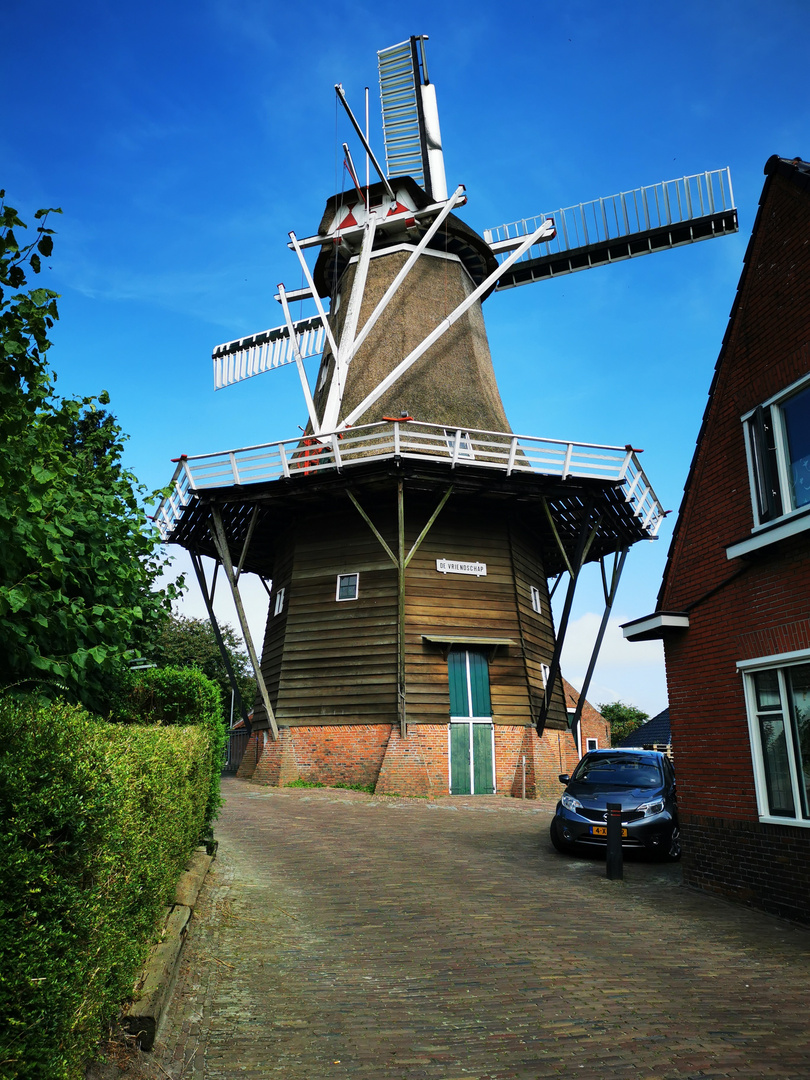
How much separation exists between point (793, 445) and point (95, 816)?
8079mm

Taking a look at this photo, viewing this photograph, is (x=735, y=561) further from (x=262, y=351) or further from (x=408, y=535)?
(x=262, y=351)

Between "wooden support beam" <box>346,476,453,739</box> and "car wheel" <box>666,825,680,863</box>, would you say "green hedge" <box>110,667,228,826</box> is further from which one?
"wooden support beam" <box>346,476,453,739</box>

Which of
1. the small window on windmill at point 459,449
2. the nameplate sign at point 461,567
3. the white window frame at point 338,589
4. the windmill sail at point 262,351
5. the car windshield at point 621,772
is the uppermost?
the windmill sail at point 262,351

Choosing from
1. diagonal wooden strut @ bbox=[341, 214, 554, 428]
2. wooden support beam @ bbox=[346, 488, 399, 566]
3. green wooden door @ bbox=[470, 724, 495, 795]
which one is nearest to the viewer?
wooden support beam @ bbox=[346, 488, 399, 566]

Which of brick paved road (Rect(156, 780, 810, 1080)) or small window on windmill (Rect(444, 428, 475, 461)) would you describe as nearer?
brick paved road (Rect(156, 780, 810, 1080))

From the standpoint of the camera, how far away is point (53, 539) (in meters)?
6.72

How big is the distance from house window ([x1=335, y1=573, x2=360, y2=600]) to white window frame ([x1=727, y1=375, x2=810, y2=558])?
12.5 m

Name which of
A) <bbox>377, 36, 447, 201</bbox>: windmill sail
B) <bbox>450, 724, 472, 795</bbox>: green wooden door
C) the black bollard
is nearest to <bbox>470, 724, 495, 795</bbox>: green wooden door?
<bbox>450, 724, 472, 795</bbox>: green wooden door

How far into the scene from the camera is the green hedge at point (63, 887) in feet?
9.14

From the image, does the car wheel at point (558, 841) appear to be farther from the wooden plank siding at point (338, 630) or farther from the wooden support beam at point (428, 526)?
the wooden support beam at point (428, 526)

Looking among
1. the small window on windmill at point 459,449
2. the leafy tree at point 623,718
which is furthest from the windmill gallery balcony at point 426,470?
the leafy tree at point 623,718

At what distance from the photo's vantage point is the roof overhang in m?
10.2

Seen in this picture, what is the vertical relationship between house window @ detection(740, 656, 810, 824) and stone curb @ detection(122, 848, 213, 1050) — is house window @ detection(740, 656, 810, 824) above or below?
above

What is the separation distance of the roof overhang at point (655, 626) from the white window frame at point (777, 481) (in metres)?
1.37
